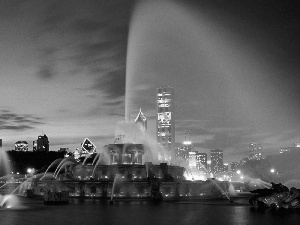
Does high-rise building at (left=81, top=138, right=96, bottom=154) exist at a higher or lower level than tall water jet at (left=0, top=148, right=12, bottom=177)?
higher

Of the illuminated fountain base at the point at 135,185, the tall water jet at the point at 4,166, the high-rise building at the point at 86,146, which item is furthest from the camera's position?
the high-rise building at the point at 86,146

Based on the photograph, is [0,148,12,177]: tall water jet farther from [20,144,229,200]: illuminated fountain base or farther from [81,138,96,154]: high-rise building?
[20,144,229,200]: illuminated fountain base

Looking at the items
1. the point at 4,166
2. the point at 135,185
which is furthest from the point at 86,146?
the point at 135,185

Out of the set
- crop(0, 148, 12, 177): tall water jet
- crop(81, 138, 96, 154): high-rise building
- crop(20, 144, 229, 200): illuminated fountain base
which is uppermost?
crop(81, 138, 96, 154): high-rise building

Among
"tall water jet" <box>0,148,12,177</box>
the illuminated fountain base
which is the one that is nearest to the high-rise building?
"tall water jet" <box>0,148,12,177</box>

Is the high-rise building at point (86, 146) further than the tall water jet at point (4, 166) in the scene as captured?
Yes

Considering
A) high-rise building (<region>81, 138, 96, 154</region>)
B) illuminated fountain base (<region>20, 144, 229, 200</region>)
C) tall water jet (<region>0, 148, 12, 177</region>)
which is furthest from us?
high-rise building (<region>81, 138, 96, 154</region>)

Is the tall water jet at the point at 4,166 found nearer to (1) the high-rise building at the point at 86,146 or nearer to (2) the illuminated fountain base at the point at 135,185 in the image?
(1) the high-rise building at the point at 86,146

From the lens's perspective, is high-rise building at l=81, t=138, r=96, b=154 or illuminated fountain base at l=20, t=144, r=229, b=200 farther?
high-rise building at l=81, t=138, r=96, b=154

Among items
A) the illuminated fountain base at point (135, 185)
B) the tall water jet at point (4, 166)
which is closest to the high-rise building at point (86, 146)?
the tall water jet at point (4, 166)

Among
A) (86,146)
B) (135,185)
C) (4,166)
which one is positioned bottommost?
(135,185)

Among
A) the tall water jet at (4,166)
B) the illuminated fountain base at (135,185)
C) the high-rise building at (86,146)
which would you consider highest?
the high-rise building at (86,146)

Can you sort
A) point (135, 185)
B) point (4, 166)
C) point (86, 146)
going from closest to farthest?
point (135, 185) → point (4, 166) → point (86, 146)

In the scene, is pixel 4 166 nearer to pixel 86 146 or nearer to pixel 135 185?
pixel 86 146
